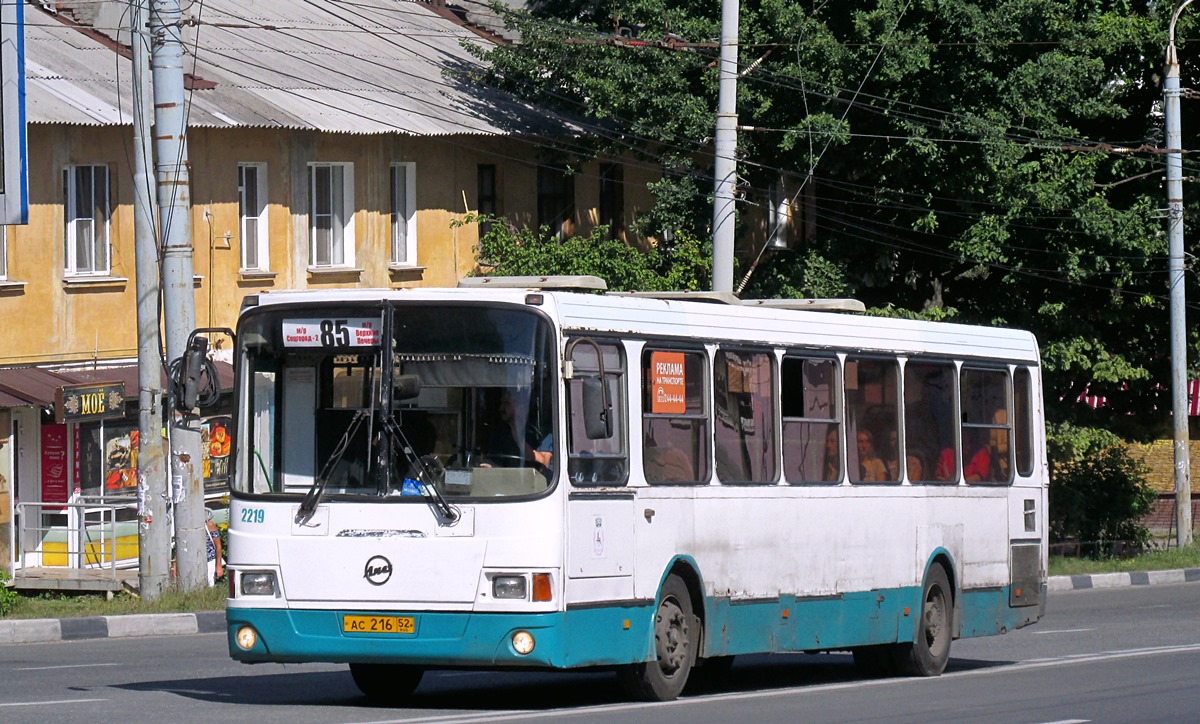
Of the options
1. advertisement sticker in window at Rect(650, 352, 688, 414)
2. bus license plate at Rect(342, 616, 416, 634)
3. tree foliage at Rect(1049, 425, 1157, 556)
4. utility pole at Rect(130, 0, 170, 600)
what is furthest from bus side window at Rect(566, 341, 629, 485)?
tree foliage at Rect(1049, 425, 1157, 556)

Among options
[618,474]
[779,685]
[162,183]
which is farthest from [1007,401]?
[162,183]

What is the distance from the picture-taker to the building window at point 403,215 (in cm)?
2995

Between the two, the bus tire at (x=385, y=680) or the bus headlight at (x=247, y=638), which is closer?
the bus headlight at (x=247, y=638)

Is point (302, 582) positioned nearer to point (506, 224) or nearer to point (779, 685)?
A: point (779, 685)

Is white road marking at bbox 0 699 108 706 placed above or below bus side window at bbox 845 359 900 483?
below

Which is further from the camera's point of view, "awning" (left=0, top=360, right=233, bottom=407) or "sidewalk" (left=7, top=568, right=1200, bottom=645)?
"awning" (left=0, top=360, right=233, bottom=407)

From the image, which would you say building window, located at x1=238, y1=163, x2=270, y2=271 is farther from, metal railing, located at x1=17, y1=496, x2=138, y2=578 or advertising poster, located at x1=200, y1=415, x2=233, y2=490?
metal railing, located at x1=17, y1=496, x2=138, y2=578

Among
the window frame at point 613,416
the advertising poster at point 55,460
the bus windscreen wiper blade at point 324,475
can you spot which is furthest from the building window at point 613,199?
the bus windscreen wiper blade at point 324,475

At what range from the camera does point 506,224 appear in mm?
31125

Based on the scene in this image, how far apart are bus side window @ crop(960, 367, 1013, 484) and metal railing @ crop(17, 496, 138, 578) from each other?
12510mm

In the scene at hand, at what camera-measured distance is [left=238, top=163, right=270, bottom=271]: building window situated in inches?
1082

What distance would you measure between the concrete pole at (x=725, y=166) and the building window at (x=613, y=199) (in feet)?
38.9

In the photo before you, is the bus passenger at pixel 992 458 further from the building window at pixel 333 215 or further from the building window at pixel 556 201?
the building window at pixel 556 201

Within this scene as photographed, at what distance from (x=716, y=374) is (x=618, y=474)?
52.1 inches
